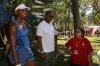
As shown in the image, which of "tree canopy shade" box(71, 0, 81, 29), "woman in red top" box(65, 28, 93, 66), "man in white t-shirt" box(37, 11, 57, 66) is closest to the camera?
"man in white t-shirt" box(37, 11, 57, 66)

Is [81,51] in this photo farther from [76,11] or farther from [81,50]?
[76,11]

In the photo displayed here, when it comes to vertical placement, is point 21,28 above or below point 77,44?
above

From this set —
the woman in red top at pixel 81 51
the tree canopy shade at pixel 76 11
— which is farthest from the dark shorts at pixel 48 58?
the tree canopy shade at pixel 76 11

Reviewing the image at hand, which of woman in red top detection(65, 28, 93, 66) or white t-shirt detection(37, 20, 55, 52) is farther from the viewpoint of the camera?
woman in red top detection(65, 28, 93, 66)

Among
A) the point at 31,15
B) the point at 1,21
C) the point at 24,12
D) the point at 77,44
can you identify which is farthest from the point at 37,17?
the point at 24,12

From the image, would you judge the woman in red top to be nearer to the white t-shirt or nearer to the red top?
the red top

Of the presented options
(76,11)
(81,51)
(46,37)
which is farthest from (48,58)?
(76,11)

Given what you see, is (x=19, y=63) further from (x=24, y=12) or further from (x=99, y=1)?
(x=99, y=1)

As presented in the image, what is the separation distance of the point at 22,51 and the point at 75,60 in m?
1.87

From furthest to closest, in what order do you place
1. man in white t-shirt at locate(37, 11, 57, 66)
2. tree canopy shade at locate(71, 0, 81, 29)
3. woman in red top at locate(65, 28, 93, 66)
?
1. tree canopy shade at locate(71, 0, 81, 29)
2. woman in red top at locate(65, 28, 93, 66)
3. man in white t-shirt at locate(37, 11, 57, 66)

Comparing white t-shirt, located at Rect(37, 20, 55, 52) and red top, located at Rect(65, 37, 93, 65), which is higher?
white t-shirt, located at Rect(37, 20, 55, 52)

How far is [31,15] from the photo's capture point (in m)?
9.34

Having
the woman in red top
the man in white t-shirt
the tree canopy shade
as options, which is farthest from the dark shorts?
the tree canopy shade

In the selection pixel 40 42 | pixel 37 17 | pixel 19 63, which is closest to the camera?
pixel 19 63
